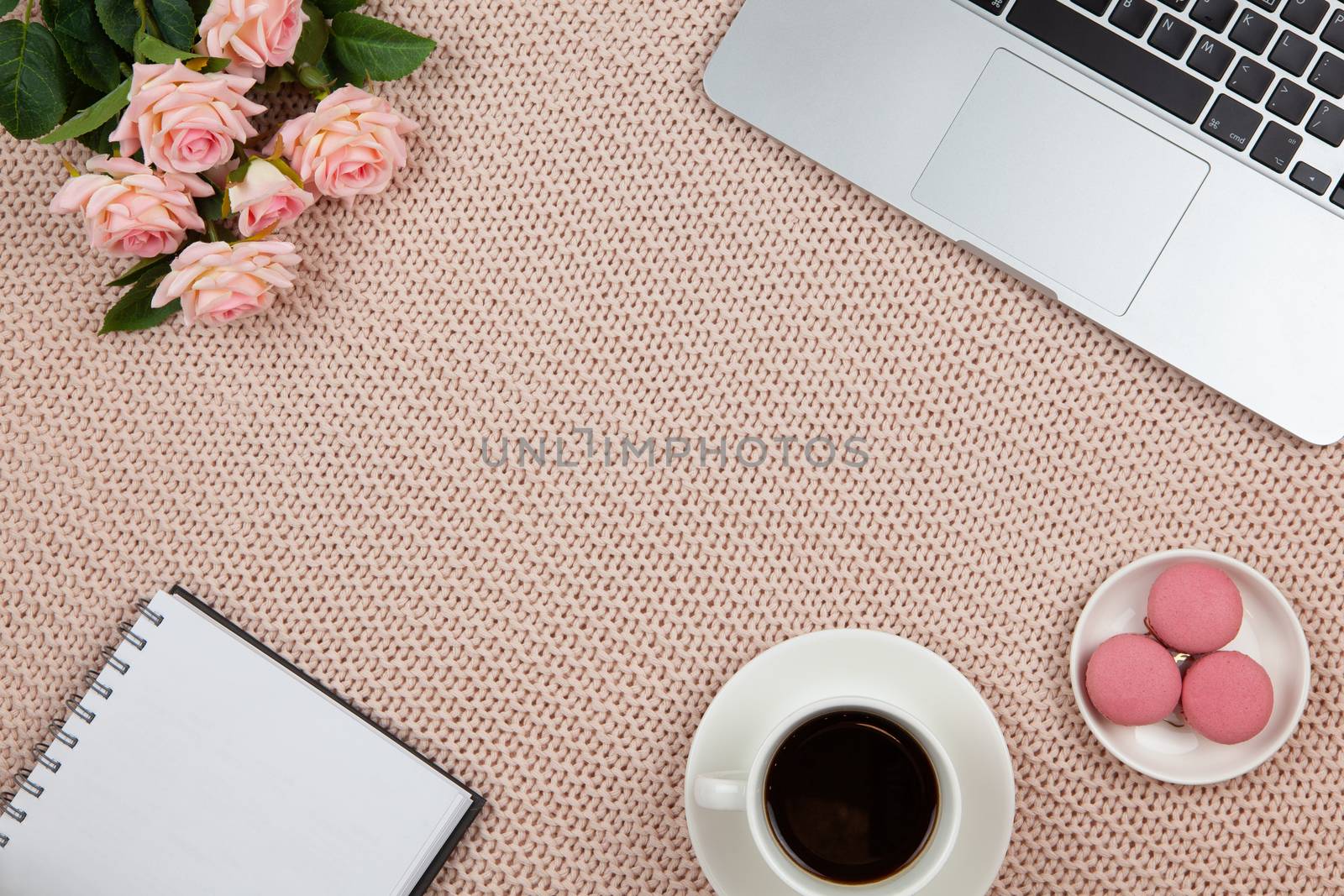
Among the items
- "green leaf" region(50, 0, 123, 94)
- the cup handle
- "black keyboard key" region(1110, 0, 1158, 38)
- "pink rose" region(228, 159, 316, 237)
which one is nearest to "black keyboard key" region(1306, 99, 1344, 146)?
"black keyboard key" region(1110, 0, 1158, 38)

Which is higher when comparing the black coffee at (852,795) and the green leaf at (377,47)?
the green leaf at (377,47)

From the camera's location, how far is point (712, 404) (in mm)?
645

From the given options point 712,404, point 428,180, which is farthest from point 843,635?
point 428,180

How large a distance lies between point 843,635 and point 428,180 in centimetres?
39

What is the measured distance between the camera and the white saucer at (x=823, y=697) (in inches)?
23.0

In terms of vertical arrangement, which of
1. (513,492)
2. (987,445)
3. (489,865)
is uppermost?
(987,445)

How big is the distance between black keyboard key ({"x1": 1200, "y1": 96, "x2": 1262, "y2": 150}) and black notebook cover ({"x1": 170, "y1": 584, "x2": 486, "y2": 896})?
0.61 metres

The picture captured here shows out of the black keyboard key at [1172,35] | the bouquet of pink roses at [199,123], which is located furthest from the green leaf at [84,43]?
the black keyboard key at [1172,35]

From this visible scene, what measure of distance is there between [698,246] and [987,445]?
225mm

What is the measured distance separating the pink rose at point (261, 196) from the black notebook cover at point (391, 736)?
0.24 meters

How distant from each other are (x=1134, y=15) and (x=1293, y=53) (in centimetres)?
9

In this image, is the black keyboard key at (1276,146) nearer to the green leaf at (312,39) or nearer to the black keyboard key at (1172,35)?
the black keyboard key at (1172,35)

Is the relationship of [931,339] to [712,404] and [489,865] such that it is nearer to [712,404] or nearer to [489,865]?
[712,404]

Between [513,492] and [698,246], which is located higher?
[698,246]
